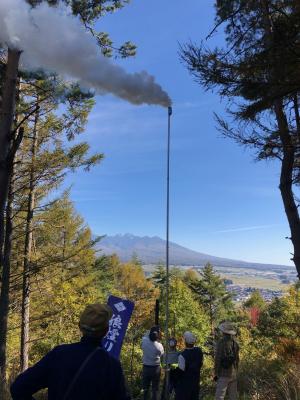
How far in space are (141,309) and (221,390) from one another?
3277 cm

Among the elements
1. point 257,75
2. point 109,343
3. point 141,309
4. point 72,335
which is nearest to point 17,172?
point 109,343

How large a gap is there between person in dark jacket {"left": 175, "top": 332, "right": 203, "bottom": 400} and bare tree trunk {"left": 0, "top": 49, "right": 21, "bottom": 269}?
10.1 feet

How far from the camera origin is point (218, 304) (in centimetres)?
5041

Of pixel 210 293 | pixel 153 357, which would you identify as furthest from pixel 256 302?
pixel 153 357

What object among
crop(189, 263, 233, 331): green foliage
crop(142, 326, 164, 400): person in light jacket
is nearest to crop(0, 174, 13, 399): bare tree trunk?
crop(142, 326, 164, 400): person in light jacket

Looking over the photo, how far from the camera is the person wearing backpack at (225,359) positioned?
678 centimetres

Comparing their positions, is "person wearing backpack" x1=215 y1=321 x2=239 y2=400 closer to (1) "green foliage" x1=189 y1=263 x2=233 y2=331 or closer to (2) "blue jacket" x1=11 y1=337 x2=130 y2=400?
(2) "blue jacket" x1=11 y1=337 x2=130 y2=400

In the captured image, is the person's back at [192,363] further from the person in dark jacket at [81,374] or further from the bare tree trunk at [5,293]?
the bare tree trunk at [5,293]

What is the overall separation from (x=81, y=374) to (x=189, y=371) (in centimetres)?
432

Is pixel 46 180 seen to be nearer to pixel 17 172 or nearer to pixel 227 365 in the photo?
pixel 17 172

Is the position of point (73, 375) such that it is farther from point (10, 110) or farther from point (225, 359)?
point (225, 359)

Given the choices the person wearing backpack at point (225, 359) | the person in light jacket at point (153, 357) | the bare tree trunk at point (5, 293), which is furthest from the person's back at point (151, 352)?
the bare tree trunk at point (5, 293)

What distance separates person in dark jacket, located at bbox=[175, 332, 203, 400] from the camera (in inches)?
243

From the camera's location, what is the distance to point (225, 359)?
679cm
